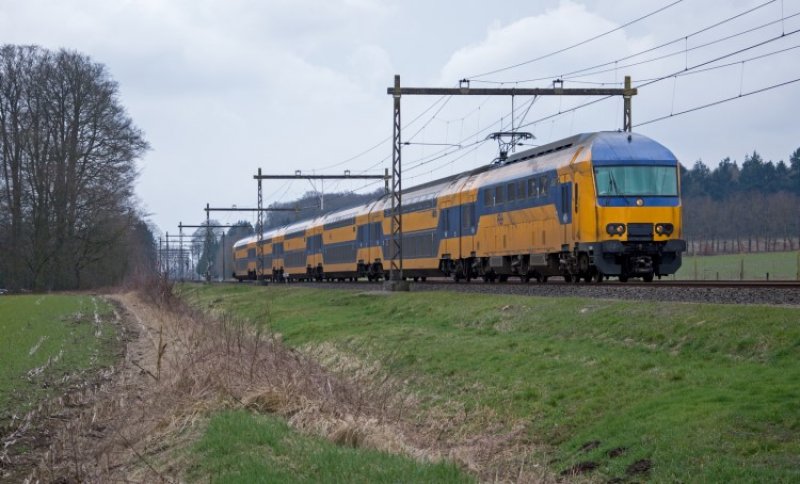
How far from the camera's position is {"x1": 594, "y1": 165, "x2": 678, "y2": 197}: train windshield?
26125 mm

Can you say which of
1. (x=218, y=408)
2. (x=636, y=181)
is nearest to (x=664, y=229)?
(x=636, y=181)

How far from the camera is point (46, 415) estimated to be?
1595 centimetres

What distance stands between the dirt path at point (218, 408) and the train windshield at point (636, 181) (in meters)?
9.46

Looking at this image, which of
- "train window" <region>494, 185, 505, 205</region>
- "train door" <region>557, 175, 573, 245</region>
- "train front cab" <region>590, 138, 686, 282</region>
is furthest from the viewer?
"train window" <region>494, 185, 505, 205</region>

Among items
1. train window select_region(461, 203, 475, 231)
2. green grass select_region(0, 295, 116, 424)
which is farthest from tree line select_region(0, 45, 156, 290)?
train window select_region(461, 203, 475, 231)

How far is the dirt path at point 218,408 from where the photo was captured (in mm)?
11477

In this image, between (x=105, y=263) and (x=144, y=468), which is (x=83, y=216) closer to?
(x=105, y=263)

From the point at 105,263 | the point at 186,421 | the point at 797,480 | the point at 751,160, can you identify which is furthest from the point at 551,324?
the point at 751,160

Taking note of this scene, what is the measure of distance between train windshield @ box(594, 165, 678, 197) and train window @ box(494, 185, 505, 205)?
6593 millimetres

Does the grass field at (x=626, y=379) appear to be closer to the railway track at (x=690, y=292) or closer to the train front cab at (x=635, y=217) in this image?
the railway track at (x=690, y=292)

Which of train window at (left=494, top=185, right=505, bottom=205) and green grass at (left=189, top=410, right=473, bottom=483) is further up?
train window at (left=494, top=185, right=505, bottom=205)

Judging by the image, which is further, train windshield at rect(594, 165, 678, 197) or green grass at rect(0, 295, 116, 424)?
train windshield at rect(594, 165, 678, 197)

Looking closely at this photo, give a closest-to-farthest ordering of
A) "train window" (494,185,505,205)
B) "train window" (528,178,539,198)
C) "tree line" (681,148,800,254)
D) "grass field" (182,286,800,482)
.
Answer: "grass field" (182,286,800,482) < "train window" (528,178,539,198) < "train window" (494,185,505,205) < "tree line" (681,148,800,254)

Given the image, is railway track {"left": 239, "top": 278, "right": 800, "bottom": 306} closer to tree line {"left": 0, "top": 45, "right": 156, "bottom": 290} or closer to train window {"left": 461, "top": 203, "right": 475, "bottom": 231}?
train window {"left": 461, "top": 203, "right": 475, "bottom": 231}
